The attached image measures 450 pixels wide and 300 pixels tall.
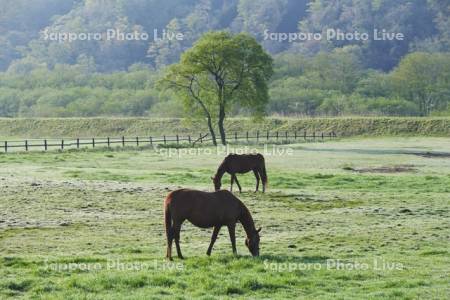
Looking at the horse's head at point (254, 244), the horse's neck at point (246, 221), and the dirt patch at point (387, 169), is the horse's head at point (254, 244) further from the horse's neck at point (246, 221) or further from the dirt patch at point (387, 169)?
the dirt patch at point (387, 169)

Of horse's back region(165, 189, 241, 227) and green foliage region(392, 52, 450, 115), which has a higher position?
green foliage region(392, 52, 450, 115)

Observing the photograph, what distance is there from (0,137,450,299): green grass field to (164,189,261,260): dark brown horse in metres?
0.54

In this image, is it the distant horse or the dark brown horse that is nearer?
the dark brown horse

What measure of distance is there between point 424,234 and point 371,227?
192cm

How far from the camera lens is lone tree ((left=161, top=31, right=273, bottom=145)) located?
7425 cm

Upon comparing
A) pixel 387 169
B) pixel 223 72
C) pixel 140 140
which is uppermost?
pixel 223 72

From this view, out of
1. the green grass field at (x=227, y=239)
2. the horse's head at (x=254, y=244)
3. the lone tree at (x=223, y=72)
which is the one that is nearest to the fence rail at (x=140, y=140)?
the lone tree at (x=223, y=72)

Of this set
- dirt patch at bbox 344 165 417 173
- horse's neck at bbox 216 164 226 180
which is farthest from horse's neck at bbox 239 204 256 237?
dirt patch at bbox 344 165 417 173

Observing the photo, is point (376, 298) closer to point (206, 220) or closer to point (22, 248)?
point (206, 220)

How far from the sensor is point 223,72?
75938mm

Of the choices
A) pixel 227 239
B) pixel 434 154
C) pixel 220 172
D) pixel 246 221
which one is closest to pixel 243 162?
pixel 220 172

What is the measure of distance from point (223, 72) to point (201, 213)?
5996 centimetres

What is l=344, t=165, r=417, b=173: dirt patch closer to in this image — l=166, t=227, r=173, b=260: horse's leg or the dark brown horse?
the dark brown horse

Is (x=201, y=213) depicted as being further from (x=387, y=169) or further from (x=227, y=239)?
(x=387, y=169)
